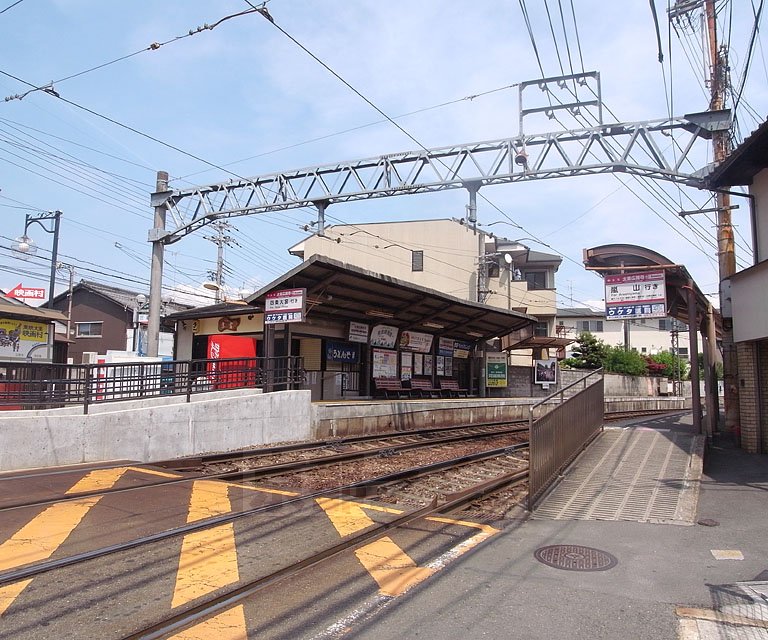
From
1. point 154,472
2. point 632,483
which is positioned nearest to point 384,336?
point 154,472

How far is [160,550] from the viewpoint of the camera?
5836mm

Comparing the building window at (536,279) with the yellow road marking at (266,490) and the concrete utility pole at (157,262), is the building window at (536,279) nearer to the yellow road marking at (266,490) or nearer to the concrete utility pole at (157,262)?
the concrete utility pole at (157,262)

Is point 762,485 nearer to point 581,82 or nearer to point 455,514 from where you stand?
point 455,514

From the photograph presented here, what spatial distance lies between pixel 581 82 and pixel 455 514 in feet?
41.2

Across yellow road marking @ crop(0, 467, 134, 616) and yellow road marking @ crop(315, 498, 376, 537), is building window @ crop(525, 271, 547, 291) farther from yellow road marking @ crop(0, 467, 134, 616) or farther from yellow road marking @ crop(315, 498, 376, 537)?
yellow road marking @ crop(0, 467, 134, 616)

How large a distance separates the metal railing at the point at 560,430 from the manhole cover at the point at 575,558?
1.77 meters

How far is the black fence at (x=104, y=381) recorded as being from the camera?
37.4 ft

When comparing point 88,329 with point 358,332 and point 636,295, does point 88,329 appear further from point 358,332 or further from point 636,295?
point 636,295

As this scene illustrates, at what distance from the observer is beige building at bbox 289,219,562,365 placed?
133 feet

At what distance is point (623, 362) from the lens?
155ft

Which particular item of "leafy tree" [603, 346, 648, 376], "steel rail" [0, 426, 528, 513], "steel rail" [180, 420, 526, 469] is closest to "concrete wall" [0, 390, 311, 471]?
"steel rail" [180, 420, 526, 469]

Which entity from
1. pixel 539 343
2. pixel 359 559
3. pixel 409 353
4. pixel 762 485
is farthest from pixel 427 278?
pixel 359 559

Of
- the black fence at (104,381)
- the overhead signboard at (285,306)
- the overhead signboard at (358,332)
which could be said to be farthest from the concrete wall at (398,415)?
the overhead signboard at (358,332)

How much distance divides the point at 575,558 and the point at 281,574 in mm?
2878
